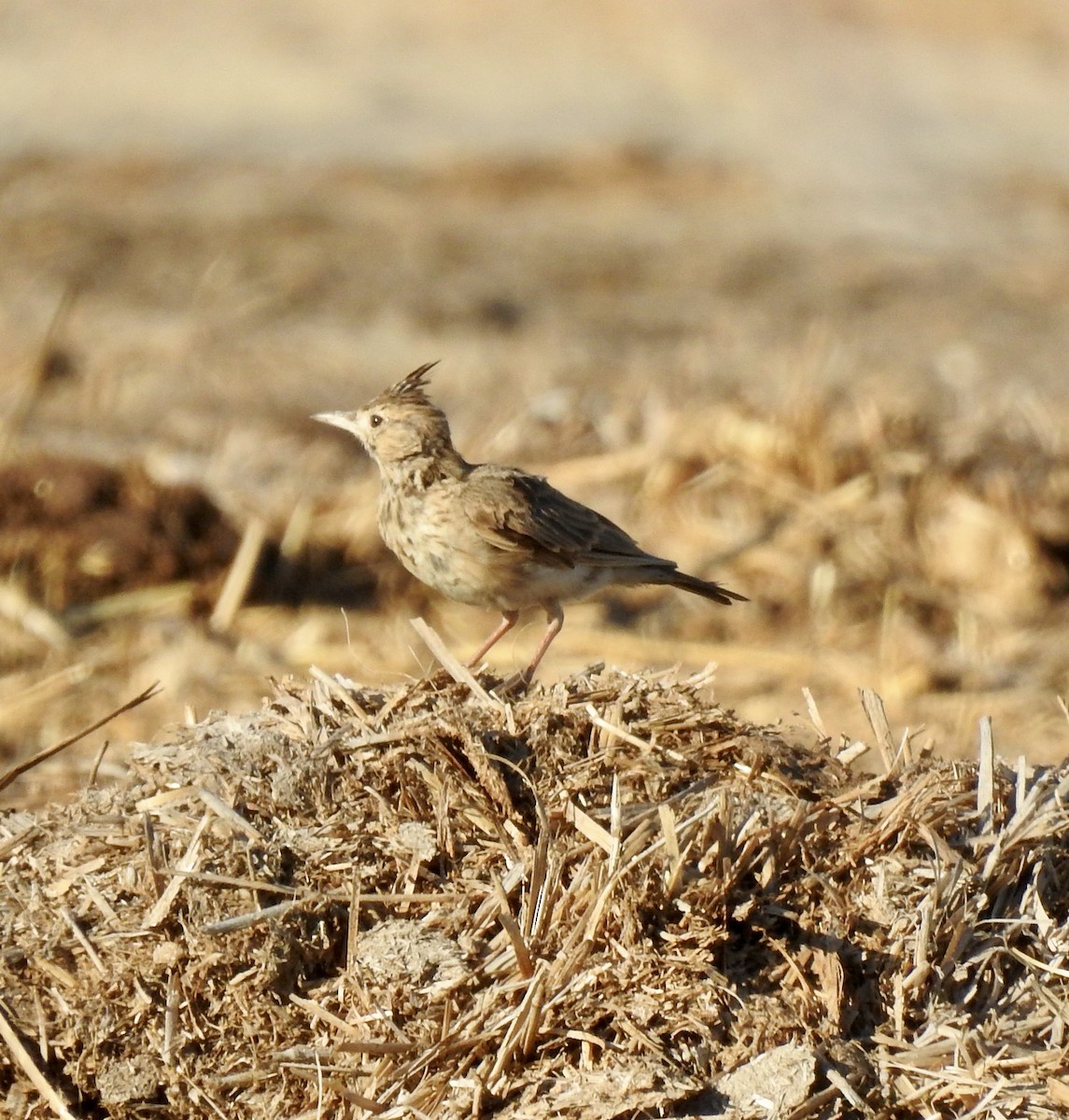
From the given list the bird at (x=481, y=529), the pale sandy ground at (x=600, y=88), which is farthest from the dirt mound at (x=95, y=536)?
the pale sandy ground at (x=600, y=88)

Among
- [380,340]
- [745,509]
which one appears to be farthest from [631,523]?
[380,340]

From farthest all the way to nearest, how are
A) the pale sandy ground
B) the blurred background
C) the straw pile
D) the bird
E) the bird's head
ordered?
the pale sandy ground, the blurred background, the bird's head, the bird, the straw pile

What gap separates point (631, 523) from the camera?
927 centimetres

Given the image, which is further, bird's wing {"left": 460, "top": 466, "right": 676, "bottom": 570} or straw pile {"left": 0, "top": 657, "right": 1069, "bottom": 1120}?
bird's wing {"left": 460, "top": 466, "right": 676, "bottom": 570}

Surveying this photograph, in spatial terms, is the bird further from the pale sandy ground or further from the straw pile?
the pale sandy ground

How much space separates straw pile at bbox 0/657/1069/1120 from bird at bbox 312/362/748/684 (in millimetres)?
1303

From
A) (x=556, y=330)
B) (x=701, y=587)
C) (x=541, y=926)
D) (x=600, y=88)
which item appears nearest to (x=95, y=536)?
(x=701, y=587)

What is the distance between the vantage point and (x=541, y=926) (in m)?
4.13

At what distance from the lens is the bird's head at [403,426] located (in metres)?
6.04

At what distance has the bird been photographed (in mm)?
5867

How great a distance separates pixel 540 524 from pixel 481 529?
20 cm

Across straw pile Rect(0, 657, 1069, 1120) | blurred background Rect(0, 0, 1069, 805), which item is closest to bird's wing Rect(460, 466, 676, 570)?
blurred background Rect(0, 0, 1069, 805)

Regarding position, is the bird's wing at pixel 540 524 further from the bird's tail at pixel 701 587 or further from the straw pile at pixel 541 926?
the straw pile at pixel 541 926

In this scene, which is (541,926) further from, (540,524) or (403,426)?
(403,426)
